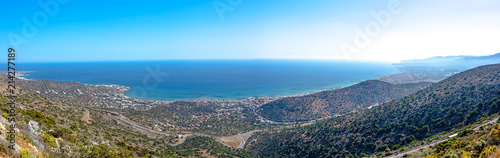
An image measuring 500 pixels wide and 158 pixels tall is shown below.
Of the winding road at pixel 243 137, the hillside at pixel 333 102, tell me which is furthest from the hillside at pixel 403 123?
the hillside at pixel 333 102

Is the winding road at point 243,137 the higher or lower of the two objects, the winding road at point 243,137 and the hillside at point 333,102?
the lower

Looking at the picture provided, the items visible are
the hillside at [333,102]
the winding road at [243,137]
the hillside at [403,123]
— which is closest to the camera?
the hillside at [403,123]

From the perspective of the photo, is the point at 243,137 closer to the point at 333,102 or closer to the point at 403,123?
the point at 403,123

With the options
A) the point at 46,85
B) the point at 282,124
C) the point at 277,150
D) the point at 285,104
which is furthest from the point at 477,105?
the point at 46,85

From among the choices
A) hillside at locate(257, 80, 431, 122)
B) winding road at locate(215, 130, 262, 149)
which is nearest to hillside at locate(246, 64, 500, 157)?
winding road at locate(215, 130, 262, 149)

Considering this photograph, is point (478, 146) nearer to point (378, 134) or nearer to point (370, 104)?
point (378, 134)

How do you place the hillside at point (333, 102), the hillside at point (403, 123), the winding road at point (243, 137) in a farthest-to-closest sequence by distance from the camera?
the hillside at point (333, 102) < the winding road at point (243, 137) < the hillside at point (403, 123)

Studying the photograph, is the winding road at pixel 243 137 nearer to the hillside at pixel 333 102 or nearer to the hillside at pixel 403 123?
the hillside at pixel 403 123

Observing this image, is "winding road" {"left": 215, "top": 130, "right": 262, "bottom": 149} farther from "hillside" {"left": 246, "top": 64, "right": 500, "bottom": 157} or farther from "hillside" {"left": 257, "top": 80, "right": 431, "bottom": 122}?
"hillside" {"left": 257, "top": 80, "right": 431, "bottom": 122}
